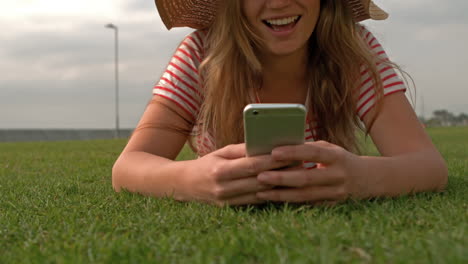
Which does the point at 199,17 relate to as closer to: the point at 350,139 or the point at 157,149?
the point at 157,149

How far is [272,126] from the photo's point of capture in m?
1.78

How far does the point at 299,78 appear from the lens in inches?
119

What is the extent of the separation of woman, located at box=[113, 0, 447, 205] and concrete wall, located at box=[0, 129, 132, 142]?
99.2ft

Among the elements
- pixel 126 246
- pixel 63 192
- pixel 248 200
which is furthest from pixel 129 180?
pixel 126 246

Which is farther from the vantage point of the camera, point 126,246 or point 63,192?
point 63,192

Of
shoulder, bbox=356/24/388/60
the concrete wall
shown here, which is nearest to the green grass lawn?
shoulder, bbox=356/24/388/60

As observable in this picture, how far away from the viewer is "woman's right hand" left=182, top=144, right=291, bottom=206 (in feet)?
6.23

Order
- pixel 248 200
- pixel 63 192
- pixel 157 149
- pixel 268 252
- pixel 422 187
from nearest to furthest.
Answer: pixel 268 252 < pixel 248 200 < pixel 422 187 < pixel 157 149 < pixel 63 192

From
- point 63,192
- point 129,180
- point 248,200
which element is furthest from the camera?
point 63,192

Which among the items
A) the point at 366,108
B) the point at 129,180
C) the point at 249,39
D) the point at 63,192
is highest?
the point at 249,39

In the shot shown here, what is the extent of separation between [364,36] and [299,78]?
55 cm

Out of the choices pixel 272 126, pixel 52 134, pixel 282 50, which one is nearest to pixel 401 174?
pixel 272 126

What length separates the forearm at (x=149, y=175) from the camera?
Result: 2261 millimetres

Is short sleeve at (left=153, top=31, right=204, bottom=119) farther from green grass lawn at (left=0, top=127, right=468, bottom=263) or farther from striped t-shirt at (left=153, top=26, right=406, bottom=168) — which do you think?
green grass lawn at (left=0, top=127, right=468, bottom=263)
